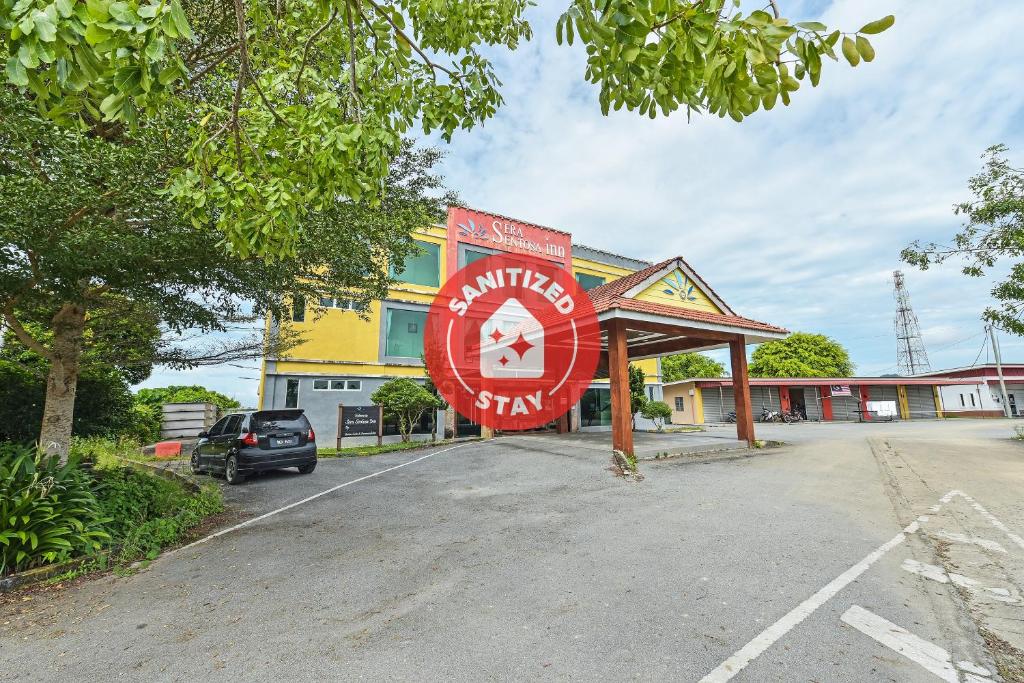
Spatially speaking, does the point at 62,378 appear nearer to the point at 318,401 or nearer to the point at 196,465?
the point at 196,465

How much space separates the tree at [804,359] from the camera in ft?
160

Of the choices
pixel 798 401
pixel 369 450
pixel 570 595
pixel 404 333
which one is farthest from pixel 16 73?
pixel 798 401

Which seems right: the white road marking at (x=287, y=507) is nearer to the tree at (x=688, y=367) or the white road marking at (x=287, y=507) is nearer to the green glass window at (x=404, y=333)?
the green glass window at (x=404, y=333)

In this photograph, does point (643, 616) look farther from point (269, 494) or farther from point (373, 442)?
point (373, 442)

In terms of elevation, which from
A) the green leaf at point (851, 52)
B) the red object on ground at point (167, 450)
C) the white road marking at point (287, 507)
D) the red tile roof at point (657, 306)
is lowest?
the white road marking at point (287, 507)

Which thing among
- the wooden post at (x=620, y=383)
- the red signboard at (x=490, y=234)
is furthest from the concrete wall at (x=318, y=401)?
the wooden post at (x=620, y=383)

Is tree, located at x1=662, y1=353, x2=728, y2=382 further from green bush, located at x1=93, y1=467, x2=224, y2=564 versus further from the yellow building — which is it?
green bush, located at x1=93, y1=467, x2=224, y2=564

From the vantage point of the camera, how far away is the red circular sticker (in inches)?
760

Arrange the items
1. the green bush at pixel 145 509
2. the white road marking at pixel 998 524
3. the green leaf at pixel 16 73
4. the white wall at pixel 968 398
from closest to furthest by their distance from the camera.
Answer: the green leaf at pixel 16 73, the white road marking at pixel 998 524, the green bush at pixel 145 509, the white wall at pixel 968 398

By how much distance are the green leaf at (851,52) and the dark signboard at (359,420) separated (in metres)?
16.5

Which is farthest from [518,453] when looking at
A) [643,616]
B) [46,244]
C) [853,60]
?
[853,60]

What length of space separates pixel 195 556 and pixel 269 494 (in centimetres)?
355

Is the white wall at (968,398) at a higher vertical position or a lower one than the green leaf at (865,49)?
lower

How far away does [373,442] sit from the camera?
1866cm
